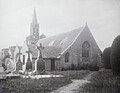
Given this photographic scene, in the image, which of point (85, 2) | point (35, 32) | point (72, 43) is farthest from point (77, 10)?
point (35, 32)

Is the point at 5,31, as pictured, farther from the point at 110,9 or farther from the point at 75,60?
the point at 75,60

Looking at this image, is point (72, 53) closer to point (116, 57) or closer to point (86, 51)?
point (86, 51)

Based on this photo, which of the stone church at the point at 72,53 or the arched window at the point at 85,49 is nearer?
the stone church at the point at 72,53

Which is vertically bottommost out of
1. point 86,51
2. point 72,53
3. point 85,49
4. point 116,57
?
point 116,57

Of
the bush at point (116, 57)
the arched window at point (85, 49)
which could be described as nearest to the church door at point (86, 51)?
the arched window at point (85, 49)

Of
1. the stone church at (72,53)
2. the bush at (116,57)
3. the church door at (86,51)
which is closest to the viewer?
the bush at (116,57)

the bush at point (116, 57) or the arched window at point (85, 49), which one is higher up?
the arched window at point (85, 49)

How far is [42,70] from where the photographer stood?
53.3 ft

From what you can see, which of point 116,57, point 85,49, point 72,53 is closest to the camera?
point 116,57

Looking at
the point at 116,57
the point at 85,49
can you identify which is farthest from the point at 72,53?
the point at 116,57

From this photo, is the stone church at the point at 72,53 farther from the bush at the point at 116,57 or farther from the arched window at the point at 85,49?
the bush at the point at 116,57

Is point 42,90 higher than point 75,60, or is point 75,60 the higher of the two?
point 75,60

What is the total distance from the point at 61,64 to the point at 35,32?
2194 cm

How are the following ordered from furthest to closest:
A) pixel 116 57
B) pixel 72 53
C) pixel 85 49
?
1. pixel 85 49
2. pixel 72 53
3. pixel 116 57
